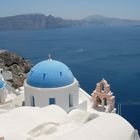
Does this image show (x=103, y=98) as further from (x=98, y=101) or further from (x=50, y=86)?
(x=50, y=86)

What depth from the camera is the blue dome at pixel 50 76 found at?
1684cm

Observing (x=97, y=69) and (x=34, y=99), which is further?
(x=97, y=69)

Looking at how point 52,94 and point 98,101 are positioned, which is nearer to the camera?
point 52,94

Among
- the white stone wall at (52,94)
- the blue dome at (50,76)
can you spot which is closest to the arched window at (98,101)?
the white stone wall at (52,94)

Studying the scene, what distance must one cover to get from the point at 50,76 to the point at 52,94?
1.07 meters

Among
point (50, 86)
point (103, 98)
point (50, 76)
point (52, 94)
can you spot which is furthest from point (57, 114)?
point (103, 98)

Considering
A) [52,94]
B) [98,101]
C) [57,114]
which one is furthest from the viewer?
[98,101]

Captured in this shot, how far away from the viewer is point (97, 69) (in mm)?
60750

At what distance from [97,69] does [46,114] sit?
4786 cm

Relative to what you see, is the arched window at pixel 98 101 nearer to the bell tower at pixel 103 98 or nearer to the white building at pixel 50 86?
the bell tower at pixel 103 98

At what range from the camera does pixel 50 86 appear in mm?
16812

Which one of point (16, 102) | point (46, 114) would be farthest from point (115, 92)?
point (46, 114)

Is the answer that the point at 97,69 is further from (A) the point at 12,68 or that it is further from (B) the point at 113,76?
(A) the point at 12,68

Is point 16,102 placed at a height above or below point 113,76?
above
